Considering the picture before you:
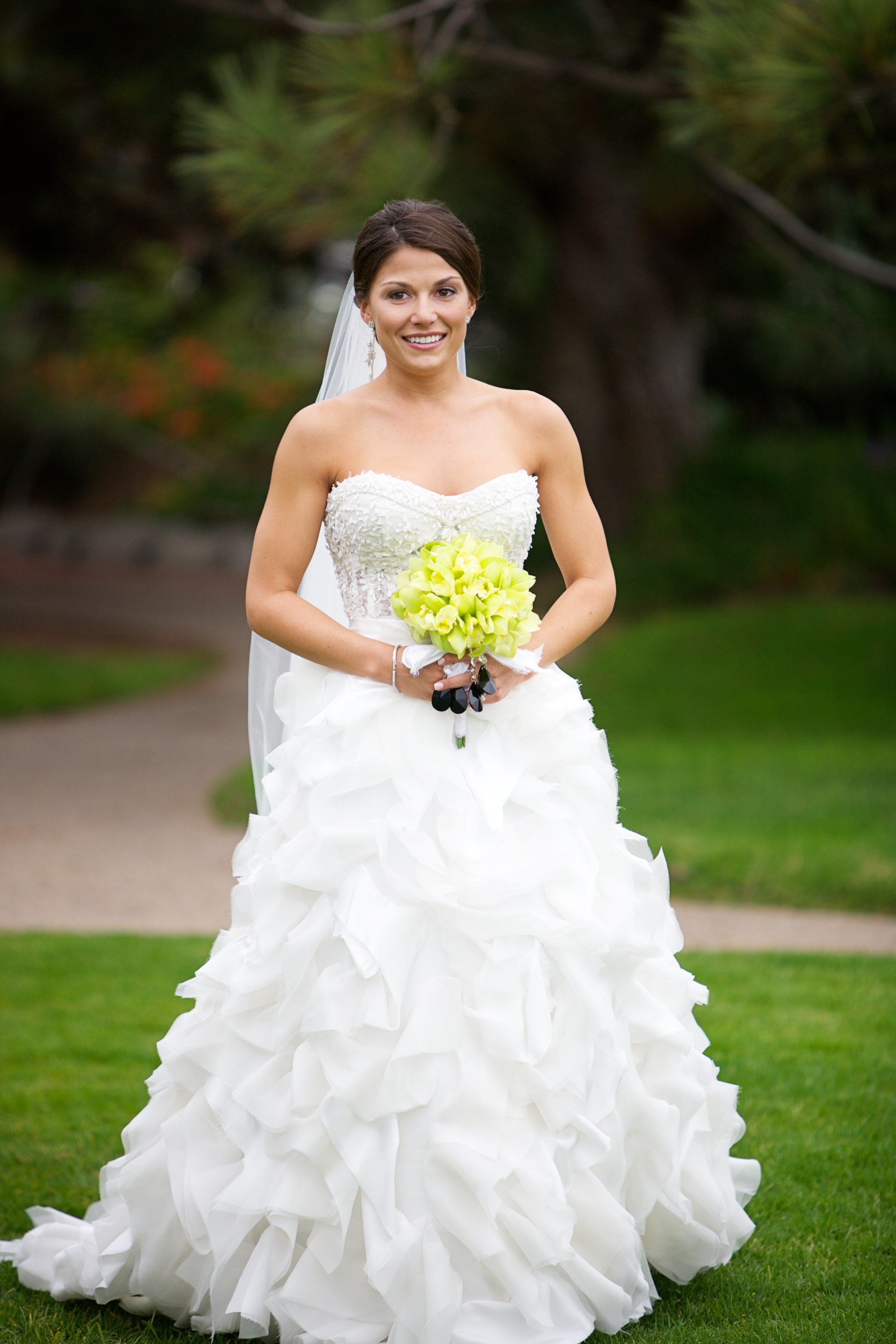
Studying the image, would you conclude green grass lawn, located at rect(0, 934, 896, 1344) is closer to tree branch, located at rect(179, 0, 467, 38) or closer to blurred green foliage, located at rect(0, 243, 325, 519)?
tree branch, located at rect(179, 0, 467, 38)

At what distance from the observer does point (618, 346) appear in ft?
50.6

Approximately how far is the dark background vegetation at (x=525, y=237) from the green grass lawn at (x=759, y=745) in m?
2.10

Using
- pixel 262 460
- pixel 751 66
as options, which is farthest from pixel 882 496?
pixel 262 460

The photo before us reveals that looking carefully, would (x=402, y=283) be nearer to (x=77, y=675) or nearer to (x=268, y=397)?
(x=77, y=675)

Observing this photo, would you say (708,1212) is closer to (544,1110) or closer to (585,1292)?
(585,1292)

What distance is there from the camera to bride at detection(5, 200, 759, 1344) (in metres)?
2.69

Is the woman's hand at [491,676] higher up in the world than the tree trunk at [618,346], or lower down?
lower down

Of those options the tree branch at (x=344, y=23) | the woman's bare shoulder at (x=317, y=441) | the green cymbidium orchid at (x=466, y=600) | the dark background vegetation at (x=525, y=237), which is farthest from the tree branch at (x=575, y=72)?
the green cymbidium orchid at (x=466, y=600)

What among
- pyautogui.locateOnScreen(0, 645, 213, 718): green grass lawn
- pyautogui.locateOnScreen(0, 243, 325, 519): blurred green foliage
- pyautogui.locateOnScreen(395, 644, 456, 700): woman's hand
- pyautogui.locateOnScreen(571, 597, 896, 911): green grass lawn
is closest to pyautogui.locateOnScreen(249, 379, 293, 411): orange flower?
pyautogui.locateOnScreen(0, 243, 325, 519): blurred green foliage

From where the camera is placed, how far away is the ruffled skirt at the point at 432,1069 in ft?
8.80

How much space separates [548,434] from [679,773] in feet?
20.6

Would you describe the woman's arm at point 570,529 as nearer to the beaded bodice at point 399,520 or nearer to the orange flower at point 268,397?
the beaded bodice at point 399,520

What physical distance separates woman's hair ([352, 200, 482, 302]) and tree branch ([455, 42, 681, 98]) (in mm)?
4456

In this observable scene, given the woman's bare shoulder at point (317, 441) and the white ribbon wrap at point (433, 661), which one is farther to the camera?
the woman's bare shoulder at point (317, 441)
